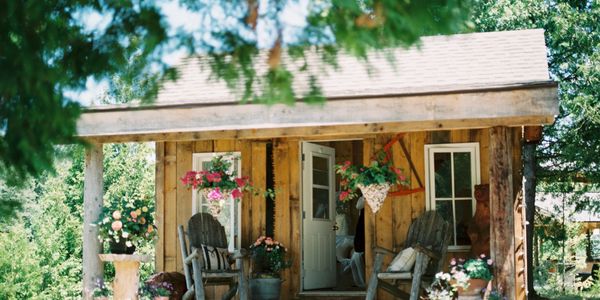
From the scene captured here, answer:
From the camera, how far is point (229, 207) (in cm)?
982

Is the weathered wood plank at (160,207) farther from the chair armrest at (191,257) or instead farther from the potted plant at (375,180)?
the potted plant at (375,180)

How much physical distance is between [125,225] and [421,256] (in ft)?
9.14

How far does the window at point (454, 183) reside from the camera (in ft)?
29.4

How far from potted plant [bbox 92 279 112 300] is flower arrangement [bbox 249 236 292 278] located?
174cm

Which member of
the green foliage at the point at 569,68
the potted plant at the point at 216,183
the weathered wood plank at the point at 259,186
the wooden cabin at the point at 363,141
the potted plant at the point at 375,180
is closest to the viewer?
the wooden cabin at the point at 363,141

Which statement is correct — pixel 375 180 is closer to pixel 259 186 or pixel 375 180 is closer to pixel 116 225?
pixel 259 186

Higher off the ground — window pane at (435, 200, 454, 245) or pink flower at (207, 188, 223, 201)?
pink flower at (207, 188, 223, 201)

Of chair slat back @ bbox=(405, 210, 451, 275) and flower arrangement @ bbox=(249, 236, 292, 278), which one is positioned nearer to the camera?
chair slat back @ bbox=(405, 210, 451, 275)

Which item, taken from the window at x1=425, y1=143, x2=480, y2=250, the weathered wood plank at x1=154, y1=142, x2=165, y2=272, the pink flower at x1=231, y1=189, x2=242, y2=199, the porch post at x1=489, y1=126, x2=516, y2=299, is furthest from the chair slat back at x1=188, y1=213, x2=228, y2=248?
the porch post at x1=489, y1=126, x2=516, y2=299

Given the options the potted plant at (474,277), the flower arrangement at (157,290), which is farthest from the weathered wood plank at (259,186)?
the potted plant at (474,277)

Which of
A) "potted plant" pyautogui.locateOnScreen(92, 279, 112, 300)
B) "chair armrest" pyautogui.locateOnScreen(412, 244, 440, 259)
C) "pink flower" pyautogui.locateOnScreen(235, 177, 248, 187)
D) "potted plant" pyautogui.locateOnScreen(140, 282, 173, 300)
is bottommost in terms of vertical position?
"potted plant" pyautogui.locateOnScreen(140, 282, 173, 300)

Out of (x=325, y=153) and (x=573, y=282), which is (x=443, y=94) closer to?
(x=325, y=153)

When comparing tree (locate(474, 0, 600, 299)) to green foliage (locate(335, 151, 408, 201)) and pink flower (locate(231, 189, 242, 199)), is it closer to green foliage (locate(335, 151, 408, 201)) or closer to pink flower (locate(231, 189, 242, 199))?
green foliage (locate(335, 151, 408, 201))

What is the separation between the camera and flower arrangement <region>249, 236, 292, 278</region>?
9094mm
